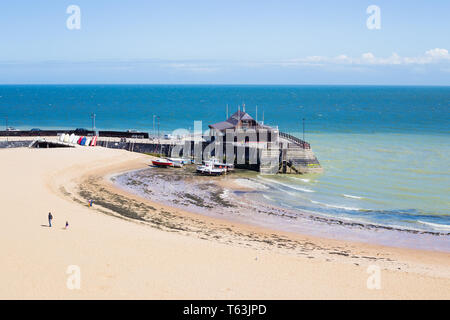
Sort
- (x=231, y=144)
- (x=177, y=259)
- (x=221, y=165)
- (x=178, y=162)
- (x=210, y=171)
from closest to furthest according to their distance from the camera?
1. (x=177, y=259)
2. (x=210, y=171)
3. (x=221, y=165)
4. (x=178, y=162)
5. (x=231, y=144)

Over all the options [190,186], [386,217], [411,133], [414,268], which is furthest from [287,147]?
[411,133]

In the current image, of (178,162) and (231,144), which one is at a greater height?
(231,144)

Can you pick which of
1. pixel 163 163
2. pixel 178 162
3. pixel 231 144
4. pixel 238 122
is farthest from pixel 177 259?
pixel 238 122

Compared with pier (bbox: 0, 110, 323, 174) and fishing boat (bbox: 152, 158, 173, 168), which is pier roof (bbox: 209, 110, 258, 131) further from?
fishing boat (bbox: 152, 158, 173, 168)

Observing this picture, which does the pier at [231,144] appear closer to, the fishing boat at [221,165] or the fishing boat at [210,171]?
the fishing boat at [221,165]

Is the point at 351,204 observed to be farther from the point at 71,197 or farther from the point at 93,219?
the point at 71,197

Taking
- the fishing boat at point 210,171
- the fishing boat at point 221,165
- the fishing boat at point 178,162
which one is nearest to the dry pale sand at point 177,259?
the fishing boat at point 210,171

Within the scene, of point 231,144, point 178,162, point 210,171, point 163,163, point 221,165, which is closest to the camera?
point 210,171

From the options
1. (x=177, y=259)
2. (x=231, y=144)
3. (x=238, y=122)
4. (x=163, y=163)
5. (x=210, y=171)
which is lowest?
(x=177, y=259)

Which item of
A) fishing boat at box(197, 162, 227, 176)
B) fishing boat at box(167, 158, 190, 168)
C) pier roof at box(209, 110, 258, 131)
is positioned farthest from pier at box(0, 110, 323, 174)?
fishing boat at box(197, 162, 227, 176)

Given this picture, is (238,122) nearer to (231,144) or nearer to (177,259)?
(231,144)
